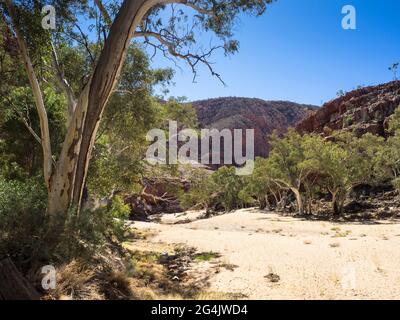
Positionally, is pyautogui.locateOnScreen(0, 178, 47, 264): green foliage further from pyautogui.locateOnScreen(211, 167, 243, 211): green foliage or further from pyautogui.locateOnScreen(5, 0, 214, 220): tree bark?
pyautogui.locateOnScreen(211, 167, 243, 211): green foliage

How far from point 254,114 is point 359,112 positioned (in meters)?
69.4

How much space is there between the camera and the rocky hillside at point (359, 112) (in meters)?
52.8

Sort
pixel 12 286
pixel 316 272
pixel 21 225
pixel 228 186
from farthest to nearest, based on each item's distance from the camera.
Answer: pixel 228 186 < pixel 316 272 < pixel 21 225 < pixel 12 286

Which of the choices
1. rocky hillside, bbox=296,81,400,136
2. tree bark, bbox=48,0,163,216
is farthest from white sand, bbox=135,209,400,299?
rocky hillside, bbox=296,81,400,136

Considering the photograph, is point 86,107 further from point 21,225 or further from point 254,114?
point 254,114

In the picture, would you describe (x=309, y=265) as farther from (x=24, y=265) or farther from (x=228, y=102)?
(x=228, y=102)

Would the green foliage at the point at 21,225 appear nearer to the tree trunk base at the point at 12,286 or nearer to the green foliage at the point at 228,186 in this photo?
the tree trunk base at the point at 12,286

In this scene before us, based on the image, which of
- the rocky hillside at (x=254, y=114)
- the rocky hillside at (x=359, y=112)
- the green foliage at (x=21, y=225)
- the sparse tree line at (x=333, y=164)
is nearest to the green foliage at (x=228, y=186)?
the sparse tree line at (x=333, y=164)

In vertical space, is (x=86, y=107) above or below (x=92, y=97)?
below

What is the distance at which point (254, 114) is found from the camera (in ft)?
413

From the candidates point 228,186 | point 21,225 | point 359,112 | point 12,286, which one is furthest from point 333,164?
point 359,112

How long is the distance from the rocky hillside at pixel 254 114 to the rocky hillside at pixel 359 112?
1711 inches
